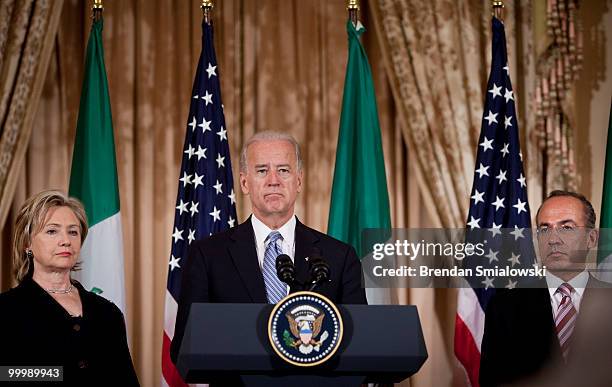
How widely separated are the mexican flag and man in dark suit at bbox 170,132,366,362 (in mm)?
1946

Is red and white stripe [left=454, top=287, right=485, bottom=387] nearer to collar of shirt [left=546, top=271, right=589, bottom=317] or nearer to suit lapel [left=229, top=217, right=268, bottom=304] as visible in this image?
collar of shirt [left=546, top=271, right=589, bottom=317]

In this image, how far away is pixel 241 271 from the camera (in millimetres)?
3297

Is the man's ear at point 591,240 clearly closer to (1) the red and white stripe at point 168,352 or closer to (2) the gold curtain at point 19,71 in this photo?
(1) the red and white stripe at point 168,352

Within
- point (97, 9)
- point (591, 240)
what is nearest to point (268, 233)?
point (591, 240)

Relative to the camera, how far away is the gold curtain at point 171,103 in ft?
19.6

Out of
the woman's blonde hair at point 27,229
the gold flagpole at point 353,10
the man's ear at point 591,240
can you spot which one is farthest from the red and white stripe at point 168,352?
the man's ear at point 591,240

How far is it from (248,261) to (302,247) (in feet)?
0.68

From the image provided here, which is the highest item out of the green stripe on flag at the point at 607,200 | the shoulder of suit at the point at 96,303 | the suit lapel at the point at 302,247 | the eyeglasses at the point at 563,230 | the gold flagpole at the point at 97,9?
the gold flagpole at the point at 97,9

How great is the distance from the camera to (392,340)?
2479 millimetres

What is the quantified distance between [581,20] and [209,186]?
2634 mm

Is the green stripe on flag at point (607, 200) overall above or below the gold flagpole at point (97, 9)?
below

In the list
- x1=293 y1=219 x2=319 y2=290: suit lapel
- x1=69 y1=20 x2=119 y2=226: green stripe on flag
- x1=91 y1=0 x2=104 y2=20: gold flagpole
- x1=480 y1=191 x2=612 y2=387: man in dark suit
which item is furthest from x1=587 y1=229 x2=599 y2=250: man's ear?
x1=91 y1=0 x2=104 y2=20: gold flagpole

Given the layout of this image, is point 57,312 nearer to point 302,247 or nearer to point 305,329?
point 302,247

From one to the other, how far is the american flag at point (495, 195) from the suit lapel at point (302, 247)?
6.90 feet
